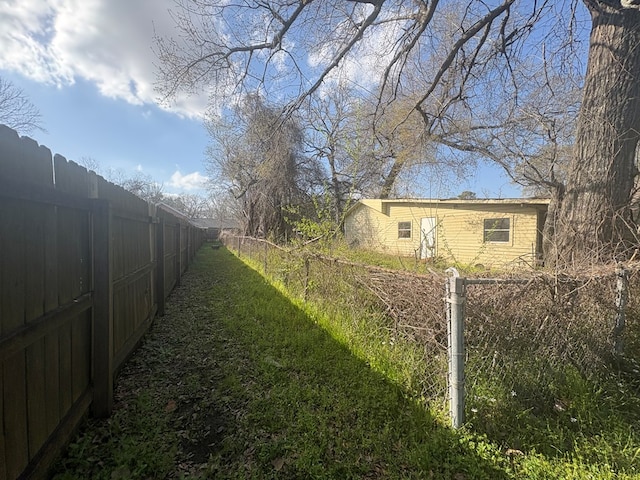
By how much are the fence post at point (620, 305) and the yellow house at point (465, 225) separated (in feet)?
19.0

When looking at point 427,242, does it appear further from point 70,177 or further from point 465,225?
point 465,225

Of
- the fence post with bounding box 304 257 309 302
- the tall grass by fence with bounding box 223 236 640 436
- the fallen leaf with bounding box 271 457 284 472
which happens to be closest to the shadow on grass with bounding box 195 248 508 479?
the fallen leaf with bounding box 271 457 284 472

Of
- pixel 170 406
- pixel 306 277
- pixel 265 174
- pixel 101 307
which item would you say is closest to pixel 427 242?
pixel 306 277

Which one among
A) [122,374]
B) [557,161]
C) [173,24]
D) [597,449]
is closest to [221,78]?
[173,24]

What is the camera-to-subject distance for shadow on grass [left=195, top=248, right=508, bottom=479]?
2.04m

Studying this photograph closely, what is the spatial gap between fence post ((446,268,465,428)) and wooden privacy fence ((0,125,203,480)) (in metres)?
2.63

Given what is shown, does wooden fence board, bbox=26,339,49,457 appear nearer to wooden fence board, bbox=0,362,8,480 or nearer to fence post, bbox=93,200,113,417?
wooden fence board, bbox=0,362,8,480

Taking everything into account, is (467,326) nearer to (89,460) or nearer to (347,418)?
(347,418)

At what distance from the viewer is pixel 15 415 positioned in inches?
59.0

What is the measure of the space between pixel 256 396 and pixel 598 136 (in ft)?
17.8

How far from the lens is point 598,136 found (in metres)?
4.11

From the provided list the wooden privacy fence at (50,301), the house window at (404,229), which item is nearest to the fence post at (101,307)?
the wooden privacy fence at (50,301)

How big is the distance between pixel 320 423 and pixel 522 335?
77.6 inches

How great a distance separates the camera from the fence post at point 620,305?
299 cm
